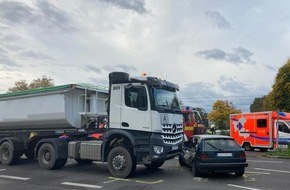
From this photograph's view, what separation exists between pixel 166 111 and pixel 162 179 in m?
2.27

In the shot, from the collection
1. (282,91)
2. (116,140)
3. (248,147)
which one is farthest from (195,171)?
(282,91)

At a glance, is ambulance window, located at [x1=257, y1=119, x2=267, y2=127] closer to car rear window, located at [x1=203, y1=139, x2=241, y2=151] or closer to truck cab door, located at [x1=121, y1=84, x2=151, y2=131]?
car rear window, located at [x1=203, y1=139, x2=241, y2=151]

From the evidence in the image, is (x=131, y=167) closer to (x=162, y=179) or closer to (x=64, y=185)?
(x=162, y=179)

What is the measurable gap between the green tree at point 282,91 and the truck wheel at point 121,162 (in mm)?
30810

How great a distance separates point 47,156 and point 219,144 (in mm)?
6845

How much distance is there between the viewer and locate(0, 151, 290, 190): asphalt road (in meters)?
10.5

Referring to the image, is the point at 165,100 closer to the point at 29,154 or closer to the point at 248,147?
the point at 29,154

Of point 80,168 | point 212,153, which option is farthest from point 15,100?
point 212,153

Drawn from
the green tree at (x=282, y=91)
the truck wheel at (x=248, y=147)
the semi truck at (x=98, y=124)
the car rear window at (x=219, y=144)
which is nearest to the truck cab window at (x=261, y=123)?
the truck wheel at (x=248, y=147)

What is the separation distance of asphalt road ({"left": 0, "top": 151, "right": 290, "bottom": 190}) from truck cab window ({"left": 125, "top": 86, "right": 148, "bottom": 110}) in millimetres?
2450

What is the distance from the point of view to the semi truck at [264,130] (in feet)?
80.4

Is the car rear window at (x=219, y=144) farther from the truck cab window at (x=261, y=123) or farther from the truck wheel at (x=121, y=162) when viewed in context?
the truck cab window at (x=261, y=123)

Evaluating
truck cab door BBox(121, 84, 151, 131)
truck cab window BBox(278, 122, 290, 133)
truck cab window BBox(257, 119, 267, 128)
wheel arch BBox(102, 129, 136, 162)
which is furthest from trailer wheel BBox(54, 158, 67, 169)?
truck cab window BBox(278, 122, 290, 133)

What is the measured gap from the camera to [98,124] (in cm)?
1410
